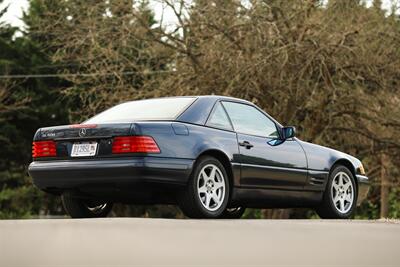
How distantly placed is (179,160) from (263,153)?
1566mm

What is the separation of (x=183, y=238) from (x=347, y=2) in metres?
18.5

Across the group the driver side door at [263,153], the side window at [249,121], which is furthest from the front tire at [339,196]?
the side window at [249,121]

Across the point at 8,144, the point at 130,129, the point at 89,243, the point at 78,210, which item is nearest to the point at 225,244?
the point at 89,243

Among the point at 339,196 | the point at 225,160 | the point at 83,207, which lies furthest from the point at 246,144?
the point at 339,196

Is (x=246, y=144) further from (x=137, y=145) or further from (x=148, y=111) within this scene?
(x=137, y=145)

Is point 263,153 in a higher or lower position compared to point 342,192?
higher

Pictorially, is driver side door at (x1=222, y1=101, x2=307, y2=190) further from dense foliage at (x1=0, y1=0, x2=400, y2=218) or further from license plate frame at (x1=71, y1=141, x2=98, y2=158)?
dense foliage at (x1=0, y1=0, x2=400, y2=218)

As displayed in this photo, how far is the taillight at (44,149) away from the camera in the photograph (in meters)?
9.94

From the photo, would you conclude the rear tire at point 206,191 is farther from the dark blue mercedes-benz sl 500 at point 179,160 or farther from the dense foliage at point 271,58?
the dense foliage at point 271,58

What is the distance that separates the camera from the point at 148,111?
10289 millimetres

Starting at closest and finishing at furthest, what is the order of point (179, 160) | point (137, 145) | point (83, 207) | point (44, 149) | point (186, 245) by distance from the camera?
point (186, 245) < point (137, 145) < point (179, 160) < point (44, 149) < point (83, 207)

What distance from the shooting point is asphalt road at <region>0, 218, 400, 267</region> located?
6.34 meters

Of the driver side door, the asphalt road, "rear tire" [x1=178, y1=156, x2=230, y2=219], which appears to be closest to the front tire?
the driver side door

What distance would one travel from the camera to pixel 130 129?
9.37 m
